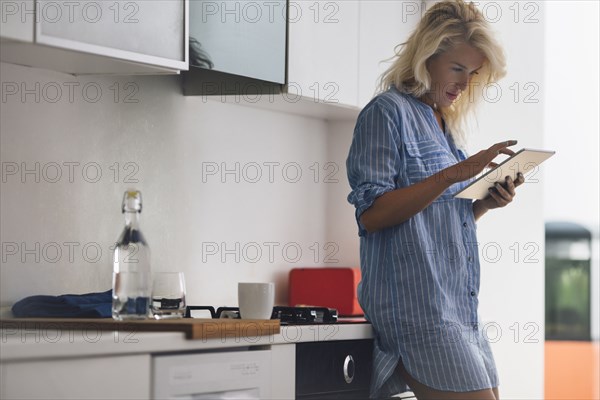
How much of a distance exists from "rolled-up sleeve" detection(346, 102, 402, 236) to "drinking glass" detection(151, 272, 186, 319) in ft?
1.41

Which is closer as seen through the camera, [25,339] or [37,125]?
[25,339]

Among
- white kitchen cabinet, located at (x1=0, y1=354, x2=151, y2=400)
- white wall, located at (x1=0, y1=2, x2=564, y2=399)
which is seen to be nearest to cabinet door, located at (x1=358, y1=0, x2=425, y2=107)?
white wall, located at (x1=0, y1=2, x2=564, y2=399)

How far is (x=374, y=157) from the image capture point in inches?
85.9

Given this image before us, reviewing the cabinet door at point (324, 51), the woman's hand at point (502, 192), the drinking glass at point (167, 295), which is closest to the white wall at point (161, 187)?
the cabinet door at point (324, 51)

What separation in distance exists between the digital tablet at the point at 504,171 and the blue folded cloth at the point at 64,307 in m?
0.81

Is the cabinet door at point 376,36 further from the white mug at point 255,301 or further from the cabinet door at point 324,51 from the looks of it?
the white mug at point 255,301

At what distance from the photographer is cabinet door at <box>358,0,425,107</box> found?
3039mm

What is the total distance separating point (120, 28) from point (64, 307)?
23.8 inches

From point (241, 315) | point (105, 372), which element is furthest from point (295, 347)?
point (105, 372)

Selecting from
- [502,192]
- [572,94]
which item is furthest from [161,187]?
[572,94]

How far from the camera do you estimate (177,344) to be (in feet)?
6.05

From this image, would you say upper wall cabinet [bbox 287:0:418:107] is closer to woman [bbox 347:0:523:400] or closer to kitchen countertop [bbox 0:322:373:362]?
woman [bbox 347:0:523:400]

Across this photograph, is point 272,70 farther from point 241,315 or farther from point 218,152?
point 241,315

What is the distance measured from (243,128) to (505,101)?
3.32 feet
